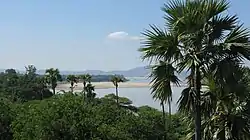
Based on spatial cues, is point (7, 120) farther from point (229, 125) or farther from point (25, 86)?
point (25, 86)

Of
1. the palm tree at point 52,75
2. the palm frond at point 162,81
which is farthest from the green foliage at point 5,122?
the palm tree at point 52,75

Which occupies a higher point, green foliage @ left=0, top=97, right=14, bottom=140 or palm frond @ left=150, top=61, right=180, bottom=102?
palm frond @ left=150, top=61, right=180, bottom=102

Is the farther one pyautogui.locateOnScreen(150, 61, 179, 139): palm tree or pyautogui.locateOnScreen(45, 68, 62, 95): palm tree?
pyautogui.locateOnScreen(45, 68, 62, 95): palm tree

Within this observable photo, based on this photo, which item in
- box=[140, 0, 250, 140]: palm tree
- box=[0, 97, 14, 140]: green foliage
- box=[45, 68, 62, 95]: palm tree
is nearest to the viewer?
box=[140, 0, 250, 140]: palm tree

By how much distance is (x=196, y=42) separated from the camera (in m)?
7.15

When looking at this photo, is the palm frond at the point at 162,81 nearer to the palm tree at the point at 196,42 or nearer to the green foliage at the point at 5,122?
the palm tree at the point at 196,42

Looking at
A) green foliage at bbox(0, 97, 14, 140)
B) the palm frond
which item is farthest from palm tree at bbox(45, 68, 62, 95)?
the palm frond

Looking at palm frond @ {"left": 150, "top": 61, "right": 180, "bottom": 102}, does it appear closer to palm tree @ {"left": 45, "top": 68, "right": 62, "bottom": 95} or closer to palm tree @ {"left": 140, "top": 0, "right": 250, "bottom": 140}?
palm tree @ {"left": 140, "top": 0, "right": 250, "bottom": 140}

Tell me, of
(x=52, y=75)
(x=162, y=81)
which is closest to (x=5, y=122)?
(x=162, y=81)

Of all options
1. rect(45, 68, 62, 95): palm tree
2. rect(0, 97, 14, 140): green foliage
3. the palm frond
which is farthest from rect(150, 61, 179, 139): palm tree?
rect(45, 68, 62, 95): palm tree

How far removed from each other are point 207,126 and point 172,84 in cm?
279

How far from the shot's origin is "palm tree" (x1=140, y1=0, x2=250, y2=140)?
7074mm

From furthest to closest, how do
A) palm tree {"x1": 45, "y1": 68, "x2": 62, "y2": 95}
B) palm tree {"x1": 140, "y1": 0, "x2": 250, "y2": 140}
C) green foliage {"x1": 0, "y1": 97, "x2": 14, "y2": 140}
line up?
palm tree {"x1": 45, "y1": 68, "x2": 62, "y2": 95}
green foliage {"x1": 0, "y1": 97, "x2": 14, "y2": 140}
palm tree {"x1": 140, "y1": 0, "x2": 250, "y2": 140}

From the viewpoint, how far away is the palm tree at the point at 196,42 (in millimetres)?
7074
